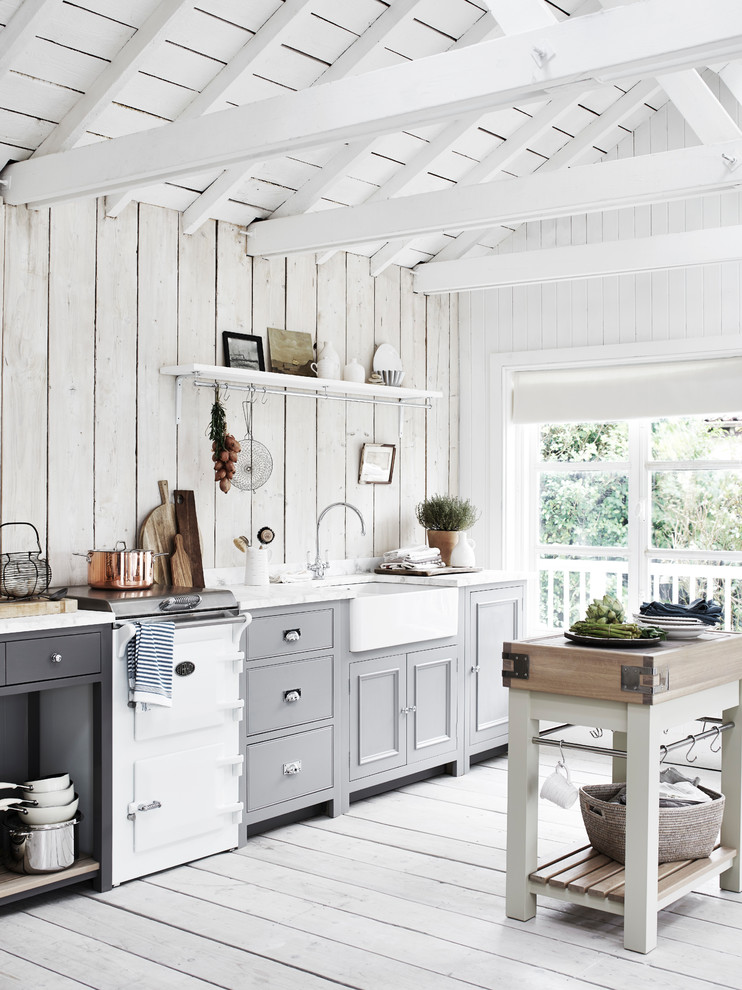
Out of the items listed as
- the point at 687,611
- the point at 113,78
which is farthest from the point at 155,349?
the point at 687,611

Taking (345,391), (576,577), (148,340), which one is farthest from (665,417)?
(148,340)

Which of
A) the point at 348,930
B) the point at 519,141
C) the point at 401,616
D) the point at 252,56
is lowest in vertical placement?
the point at 348,930

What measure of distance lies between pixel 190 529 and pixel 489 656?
5.63ft

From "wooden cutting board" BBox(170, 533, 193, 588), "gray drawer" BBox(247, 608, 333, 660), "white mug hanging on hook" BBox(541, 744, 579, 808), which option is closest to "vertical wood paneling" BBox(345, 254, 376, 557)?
"gray drawer" BBox(247, 608, 333, 660)

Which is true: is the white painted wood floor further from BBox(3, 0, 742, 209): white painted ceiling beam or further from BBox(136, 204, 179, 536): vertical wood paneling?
BBox(3, 0, 742, 209): white painted ceiling beam

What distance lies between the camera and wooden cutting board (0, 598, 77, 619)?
3.20 m

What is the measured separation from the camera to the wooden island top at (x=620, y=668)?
9.59 ft

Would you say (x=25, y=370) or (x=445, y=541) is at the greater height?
(x=25, y=370)

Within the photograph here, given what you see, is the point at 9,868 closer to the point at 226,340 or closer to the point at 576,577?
the point at 226,340

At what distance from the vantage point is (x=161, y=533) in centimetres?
426

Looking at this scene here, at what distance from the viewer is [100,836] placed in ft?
11.1

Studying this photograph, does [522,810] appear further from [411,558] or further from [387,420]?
[387,420]

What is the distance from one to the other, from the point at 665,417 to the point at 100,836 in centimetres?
348

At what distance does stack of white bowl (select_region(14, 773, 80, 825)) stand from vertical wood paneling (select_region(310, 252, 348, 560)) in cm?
202
